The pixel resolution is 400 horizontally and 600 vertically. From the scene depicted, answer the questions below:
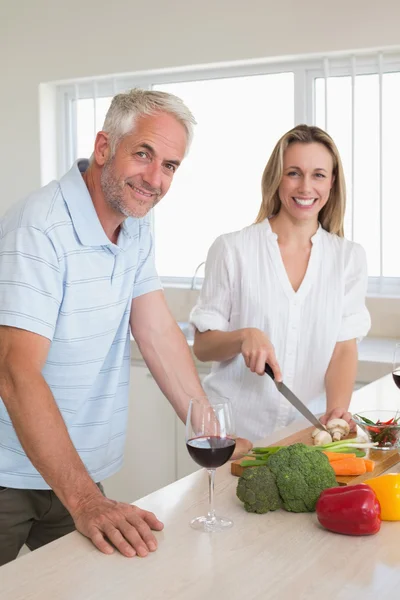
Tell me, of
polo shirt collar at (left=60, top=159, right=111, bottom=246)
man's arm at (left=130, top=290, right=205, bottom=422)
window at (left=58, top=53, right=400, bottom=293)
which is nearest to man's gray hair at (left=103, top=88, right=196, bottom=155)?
polo shirt collar at (left=60, top=159, right=111, bottom=246)

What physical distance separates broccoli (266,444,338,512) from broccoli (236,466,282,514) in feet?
0.04

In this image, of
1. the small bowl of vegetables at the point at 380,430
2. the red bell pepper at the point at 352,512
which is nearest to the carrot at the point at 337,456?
the small bowl of vegetables at the point at 380,430

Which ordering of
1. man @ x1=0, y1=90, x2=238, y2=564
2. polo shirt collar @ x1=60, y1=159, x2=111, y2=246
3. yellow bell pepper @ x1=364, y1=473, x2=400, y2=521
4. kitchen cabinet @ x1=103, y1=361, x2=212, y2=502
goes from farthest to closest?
kitchen cabinet @ x1=103, y1=361, x2=212, y2=502, polo shirt collar @ x1=60, y1=159, x2=111, y2=246, man @ x1=0, y1=90, x2=238, y2=564, yellow bell pepper @ x1=364, y1=473, x2=400, y2=521

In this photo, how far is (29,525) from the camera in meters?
1.72

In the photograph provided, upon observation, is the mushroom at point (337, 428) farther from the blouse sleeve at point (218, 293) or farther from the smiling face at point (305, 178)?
the smiling face at point (305, 178)

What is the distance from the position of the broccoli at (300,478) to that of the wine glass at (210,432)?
0.43 ft

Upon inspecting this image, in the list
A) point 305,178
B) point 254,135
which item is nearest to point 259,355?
point 305,178

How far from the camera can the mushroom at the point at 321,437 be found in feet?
5.33

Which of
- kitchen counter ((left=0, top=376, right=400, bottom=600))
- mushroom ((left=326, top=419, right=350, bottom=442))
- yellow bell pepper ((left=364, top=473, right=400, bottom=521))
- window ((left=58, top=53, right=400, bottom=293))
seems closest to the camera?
kitchen counter ((left=0, top=376, right=400, bottom=600))

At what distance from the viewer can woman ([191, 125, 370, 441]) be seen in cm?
219

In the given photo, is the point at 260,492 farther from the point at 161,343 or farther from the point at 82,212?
the point at 82,212

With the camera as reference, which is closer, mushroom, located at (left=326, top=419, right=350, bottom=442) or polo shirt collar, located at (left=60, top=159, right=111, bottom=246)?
polo shirt collar, located at (left=60, top=159, right=111, bottom=246)

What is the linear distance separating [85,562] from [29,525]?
661 mm

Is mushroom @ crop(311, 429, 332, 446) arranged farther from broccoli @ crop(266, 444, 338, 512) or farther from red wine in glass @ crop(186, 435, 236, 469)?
red wine in glass @ crop(186, 435, 236, 469)
